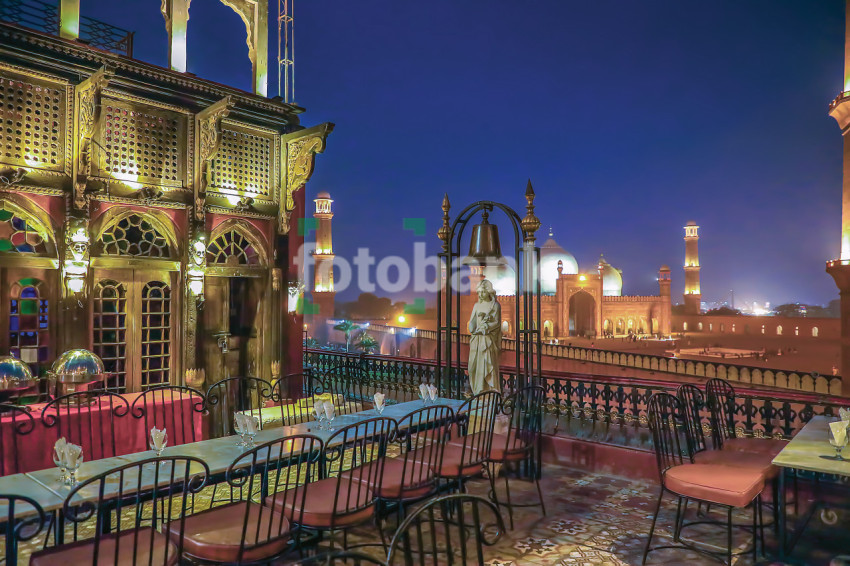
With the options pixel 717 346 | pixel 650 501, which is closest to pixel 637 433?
pixel 650 501

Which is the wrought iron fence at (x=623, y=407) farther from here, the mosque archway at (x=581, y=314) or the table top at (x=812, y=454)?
the mosque archway at (x=581, y=314)

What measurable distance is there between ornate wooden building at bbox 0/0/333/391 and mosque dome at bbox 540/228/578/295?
98.7 feet

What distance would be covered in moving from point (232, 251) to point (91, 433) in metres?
3.89

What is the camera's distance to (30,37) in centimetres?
609

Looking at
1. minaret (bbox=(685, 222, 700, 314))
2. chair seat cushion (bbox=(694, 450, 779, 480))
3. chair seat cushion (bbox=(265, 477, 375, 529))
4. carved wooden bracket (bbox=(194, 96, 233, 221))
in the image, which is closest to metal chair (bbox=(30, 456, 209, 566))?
chair seat cushion (bbox=(265, 477, 375, 529))

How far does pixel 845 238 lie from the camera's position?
13.3m

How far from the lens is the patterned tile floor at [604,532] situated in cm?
408

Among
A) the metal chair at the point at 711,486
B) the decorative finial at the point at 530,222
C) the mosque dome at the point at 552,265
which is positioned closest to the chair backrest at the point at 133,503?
the metal chair at the point at 711,486

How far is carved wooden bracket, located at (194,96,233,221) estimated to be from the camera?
746cm

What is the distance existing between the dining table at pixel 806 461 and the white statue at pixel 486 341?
2.83 metres

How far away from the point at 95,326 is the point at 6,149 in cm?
218

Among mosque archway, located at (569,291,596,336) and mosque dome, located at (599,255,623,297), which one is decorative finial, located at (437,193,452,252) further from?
mosque dome, located at (599,255,623,297)

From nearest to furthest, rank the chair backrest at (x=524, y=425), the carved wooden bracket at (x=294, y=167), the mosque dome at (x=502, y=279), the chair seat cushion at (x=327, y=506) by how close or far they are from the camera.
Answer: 1. the chair seat cushion at (x=327, y=506)
2. the chair backrest at (x=524, y=425)
3. the carved wooden bracket at (x=294, y=167)
4. the mosque dome at (x=502, y=279)

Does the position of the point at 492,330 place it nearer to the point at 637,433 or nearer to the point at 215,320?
the point at 637,433
